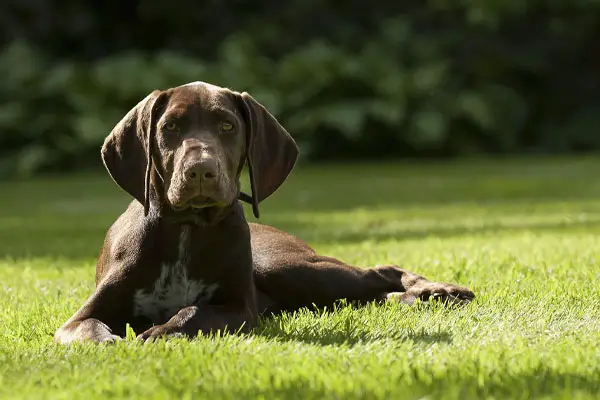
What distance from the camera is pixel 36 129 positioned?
2100 cm

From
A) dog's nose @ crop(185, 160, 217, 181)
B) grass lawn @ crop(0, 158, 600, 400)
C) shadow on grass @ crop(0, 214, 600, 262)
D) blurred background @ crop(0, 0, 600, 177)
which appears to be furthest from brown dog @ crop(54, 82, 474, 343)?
blurred background @ crop(0, 0, 600, 177)

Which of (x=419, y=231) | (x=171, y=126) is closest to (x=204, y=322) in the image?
(x=171, y=126)

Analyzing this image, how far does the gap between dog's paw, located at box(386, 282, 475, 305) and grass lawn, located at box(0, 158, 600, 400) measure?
99 millimetres

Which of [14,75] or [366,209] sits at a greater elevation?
[14,75]

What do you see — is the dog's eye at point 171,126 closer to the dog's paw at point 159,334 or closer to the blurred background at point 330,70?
the dog's paw at point 159,334

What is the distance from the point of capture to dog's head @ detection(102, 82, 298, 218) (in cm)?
466

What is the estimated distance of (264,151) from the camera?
5.21 meters

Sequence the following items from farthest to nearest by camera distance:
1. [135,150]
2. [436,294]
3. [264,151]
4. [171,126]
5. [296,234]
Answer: [296,234] → [436,294] → [264,151] → [135,150] → [171,126]

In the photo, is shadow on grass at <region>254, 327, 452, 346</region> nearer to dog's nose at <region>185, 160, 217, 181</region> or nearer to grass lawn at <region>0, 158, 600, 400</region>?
grass lawn at <region>0, 158, 600, 400</region>

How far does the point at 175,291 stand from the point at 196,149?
2.40 ft

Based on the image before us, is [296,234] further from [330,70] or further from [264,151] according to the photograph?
[330,70]

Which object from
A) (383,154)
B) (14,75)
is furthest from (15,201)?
(383,154)

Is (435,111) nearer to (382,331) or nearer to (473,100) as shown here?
(473,100)

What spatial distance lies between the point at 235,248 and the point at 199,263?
0.62 feet
